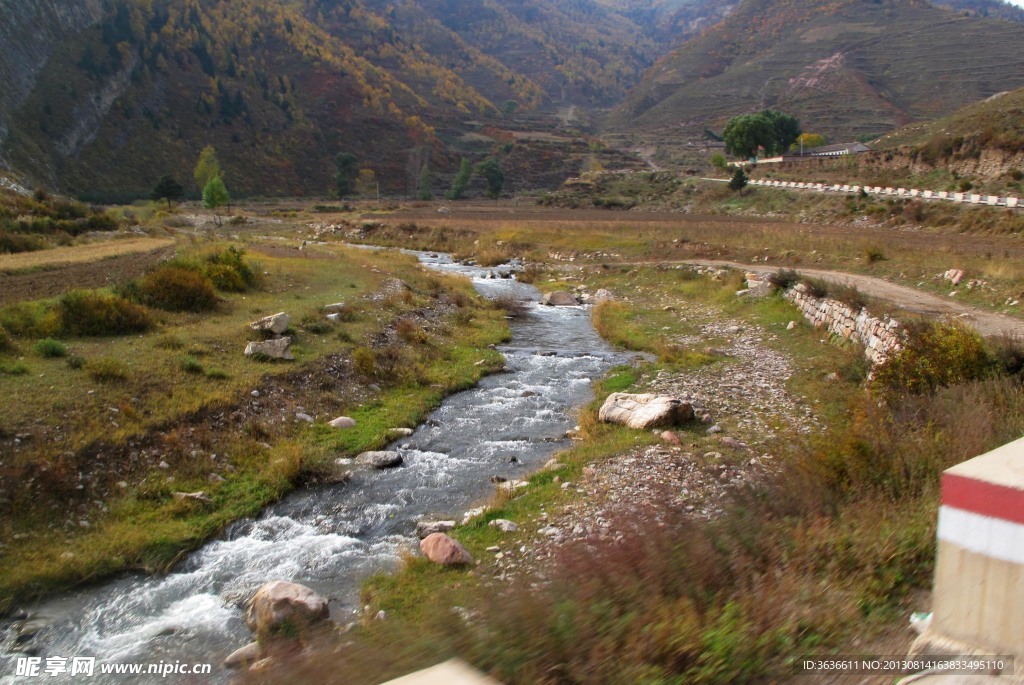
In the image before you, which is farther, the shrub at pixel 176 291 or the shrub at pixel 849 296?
the shrub at pixel 176 291

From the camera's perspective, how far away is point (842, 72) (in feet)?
473

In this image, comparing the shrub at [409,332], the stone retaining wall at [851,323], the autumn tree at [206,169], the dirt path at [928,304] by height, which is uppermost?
the autumn tree at [206,169]

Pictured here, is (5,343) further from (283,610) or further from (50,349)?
(283,610)

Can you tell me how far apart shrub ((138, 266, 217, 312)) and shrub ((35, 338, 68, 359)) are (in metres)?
4.73

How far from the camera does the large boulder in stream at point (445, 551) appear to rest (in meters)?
8.78

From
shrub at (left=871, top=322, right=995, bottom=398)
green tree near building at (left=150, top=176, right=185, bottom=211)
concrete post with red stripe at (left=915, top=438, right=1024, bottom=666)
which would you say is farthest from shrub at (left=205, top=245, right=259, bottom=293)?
green tree near building at (left=150, top=176, right=185, bottom=211)

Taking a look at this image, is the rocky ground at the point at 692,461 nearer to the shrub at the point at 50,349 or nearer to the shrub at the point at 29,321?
the shrub at the point at 50,349

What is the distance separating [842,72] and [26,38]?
466 feet

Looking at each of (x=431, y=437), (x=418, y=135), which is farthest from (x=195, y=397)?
(x=418, y=135)

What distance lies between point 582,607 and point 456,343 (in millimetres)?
17562

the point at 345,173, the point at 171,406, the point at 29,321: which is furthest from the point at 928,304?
the point at 345,173

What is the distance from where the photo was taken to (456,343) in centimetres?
2186

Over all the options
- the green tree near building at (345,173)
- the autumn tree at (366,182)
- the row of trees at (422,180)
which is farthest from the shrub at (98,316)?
the autumn tree at (366,182)

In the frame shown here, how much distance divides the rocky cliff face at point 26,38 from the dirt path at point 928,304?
78955mm
